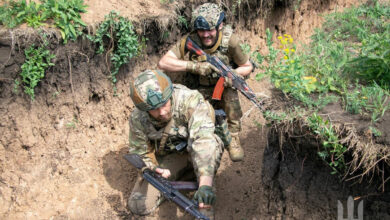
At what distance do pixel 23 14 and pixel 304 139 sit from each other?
12.1ft

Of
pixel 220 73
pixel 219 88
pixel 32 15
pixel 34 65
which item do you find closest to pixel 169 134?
pixel 219 88

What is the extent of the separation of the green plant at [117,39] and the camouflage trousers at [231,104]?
1.13 metres

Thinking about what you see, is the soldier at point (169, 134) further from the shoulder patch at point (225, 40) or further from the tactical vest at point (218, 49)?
the shoulder patch at point (225, 40)

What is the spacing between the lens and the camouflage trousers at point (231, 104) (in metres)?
5.46

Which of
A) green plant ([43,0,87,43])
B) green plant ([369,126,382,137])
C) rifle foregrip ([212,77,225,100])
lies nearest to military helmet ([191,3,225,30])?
rifle foregrip ([212,77,225,100])

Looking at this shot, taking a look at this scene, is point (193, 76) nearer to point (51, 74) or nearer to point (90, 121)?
point (90, 121)

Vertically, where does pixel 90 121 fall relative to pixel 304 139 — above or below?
below

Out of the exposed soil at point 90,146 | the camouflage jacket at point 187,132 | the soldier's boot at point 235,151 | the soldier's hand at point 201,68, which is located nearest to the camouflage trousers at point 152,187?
the exposed soil at point 90,146

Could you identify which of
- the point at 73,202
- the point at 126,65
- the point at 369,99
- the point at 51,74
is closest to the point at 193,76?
the point at 126,65

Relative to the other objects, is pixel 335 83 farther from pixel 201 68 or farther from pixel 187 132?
pixel 201 68

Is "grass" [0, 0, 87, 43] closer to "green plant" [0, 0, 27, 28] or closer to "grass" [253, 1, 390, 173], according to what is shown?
"green plant" [0, 0, 27, 28]

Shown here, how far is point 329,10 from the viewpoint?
870 centimetres

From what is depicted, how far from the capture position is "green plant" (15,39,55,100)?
475cm

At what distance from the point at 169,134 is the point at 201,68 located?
1260mm
